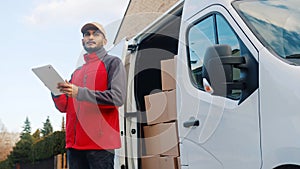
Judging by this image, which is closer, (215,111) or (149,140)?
(215,111)

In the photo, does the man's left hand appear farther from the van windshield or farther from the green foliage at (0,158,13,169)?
the green foliage at (0,158,13,169)

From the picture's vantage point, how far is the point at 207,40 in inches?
121

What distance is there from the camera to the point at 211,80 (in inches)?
102

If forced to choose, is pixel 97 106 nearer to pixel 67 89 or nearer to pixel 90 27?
pixel 67 89

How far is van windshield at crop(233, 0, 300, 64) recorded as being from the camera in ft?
7.70

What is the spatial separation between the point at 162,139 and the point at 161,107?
0.34 meters

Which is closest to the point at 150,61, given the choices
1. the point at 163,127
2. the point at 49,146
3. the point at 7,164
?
the point at 163,127

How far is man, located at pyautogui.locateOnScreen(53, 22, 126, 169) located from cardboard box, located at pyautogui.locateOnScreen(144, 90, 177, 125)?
1048 mm

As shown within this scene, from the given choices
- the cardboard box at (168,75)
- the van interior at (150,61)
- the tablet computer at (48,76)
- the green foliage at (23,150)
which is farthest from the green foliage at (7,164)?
the tablet computer at (48,76)

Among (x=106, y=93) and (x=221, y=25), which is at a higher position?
(x=221, y=25)

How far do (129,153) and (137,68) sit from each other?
0.97 metres

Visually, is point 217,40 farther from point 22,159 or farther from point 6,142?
point 6,142

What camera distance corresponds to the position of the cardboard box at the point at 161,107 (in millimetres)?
4051

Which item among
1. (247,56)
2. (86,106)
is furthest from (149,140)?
(247,56)
